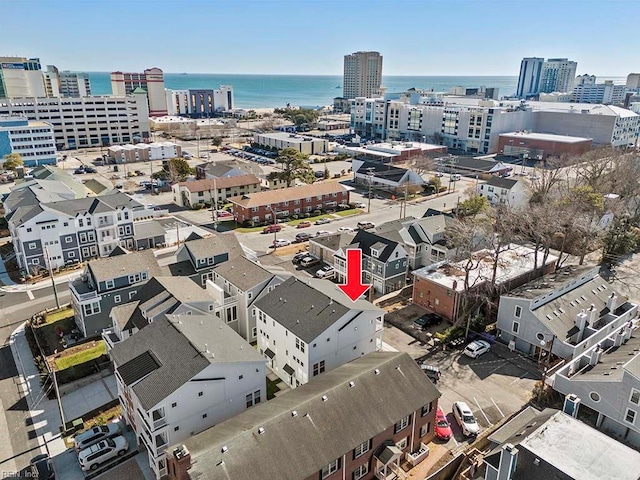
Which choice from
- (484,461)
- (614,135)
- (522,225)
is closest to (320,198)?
(522,225)

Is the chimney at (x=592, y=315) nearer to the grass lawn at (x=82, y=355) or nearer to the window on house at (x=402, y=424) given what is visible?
the window on house at (x=402, y=424)

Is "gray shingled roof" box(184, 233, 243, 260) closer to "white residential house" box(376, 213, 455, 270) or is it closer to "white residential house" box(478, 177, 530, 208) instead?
"white residential house" box(376, 213, 455, 270)

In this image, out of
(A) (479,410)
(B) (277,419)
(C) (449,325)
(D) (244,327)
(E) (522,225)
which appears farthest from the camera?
(E) (522,225)

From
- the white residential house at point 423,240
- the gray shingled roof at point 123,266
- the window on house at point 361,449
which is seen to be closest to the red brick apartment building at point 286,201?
the white residential house at point 423,240

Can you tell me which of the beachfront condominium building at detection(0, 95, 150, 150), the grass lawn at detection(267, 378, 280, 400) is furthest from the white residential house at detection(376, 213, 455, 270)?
the beachfront condominium building at detection(0, 95, 150, 150)

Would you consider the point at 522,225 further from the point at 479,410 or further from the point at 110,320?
the point at 110,320

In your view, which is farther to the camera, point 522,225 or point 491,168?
point 491,168
